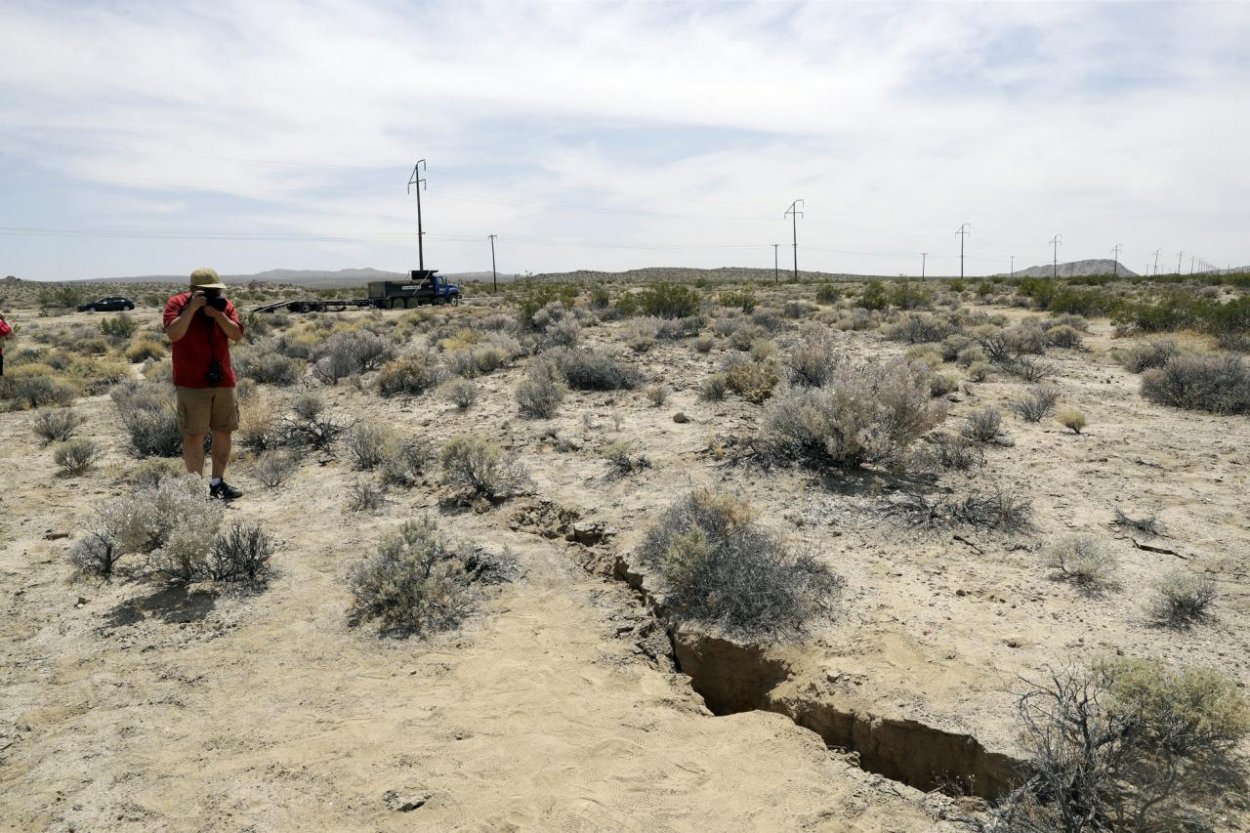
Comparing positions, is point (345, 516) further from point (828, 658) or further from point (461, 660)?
point (828, 658)

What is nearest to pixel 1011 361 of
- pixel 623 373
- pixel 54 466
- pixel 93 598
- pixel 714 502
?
pixel 623 373

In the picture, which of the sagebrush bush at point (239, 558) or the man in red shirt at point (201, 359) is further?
the man in red shirt at point (201, 359)

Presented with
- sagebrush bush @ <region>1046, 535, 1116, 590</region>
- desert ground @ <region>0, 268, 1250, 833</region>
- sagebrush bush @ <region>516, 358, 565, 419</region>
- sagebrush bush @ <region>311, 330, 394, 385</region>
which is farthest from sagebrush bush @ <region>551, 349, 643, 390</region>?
sagebrush bush @ <region>1046, 535, 1116, 590</region>

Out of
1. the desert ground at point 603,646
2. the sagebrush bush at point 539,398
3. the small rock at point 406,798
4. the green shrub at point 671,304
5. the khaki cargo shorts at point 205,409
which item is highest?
the green shrub at point 671,304

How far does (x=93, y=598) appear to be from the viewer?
17.0 feet

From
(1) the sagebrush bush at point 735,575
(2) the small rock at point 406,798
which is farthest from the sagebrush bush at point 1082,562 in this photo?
(2) the small rock at point 406,798

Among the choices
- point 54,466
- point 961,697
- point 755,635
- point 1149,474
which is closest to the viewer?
point 961,697

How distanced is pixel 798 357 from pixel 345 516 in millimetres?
6538

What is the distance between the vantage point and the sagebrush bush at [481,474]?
23.3ft

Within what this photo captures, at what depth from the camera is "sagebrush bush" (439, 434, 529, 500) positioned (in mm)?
7102

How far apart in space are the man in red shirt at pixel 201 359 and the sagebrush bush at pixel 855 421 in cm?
524

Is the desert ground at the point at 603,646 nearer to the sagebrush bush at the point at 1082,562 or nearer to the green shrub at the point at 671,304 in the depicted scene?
the sagebrush bush at the point at 1082,562

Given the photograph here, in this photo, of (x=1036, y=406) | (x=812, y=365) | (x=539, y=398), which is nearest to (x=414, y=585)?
(x=539, y=398)

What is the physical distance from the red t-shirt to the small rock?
465 cm
